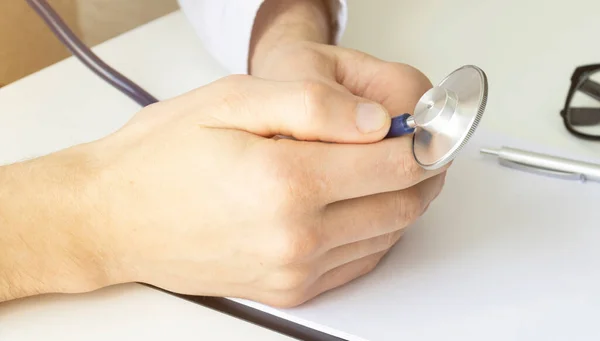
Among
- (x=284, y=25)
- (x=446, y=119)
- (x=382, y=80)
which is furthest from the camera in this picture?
(x=284, y=25)

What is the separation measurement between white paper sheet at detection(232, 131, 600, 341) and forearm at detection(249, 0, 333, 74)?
21 cm

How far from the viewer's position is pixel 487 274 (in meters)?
0.42

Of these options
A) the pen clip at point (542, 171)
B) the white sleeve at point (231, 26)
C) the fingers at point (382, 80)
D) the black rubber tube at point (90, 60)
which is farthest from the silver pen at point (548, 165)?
the black rubber tube at point (90, 60)

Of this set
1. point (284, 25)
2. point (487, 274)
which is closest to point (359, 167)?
point (487, 274)

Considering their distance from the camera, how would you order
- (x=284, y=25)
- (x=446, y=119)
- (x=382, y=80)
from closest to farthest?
(x=446, y=119) → (x=382, y=80) → (x=284, y=25)

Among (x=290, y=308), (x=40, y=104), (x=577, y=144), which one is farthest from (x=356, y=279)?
(x=40, y=104)

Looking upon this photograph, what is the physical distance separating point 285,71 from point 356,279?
0.18 meters

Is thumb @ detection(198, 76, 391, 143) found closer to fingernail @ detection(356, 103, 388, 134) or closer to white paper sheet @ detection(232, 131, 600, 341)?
fingernail @ detection(356, 103, 388, 134)

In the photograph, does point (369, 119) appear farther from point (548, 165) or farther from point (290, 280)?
point (548, 165)

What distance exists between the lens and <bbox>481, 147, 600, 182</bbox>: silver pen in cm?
50

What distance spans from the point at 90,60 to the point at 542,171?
46cm

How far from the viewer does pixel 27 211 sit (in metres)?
0.42

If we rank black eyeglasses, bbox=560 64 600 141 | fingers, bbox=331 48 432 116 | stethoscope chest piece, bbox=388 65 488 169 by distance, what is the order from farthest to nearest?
black eyeglasses, bbox=560 64 600 141, fingers, bbox=331 48 432 116, stethoscope chest piece, bbox=388 65 488 169

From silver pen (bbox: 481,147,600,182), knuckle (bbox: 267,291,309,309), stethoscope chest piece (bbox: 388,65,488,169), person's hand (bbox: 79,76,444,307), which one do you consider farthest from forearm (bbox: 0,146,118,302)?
silver pen (bbox: 481,147,600,182)
